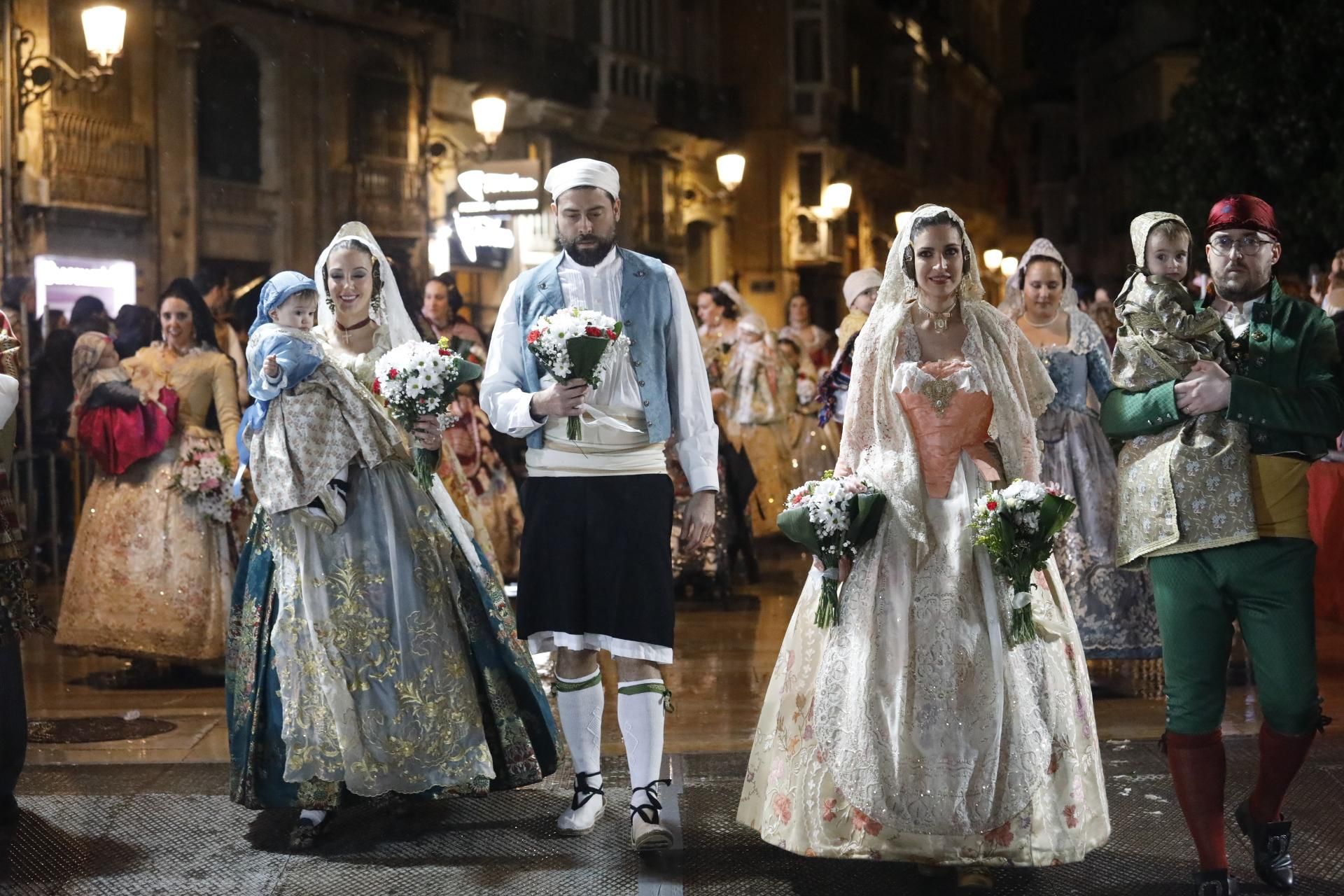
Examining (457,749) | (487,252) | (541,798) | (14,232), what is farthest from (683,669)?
(487,252)

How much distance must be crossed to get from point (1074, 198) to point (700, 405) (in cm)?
5565

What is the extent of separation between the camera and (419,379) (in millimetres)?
5023

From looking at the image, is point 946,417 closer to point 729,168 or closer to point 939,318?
point 939,318

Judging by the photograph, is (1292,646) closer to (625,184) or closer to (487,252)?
(487,252)

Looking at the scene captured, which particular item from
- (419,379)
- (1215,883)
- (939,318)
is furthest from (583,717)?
(1215,883)

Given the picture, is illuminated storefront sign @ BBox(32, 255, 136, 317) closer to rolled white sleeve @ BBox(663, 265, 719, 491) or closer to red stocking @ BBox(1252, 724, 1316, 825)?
rolled white sleeve @ BBox(663, 265, 719, 491)

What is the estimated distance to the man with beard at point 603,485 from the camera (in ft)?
16.6

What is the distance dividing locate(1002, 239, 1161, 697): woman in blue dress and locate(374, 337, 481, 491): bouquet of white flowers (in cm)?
304

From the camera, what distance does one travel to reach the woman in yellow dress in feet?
25.5

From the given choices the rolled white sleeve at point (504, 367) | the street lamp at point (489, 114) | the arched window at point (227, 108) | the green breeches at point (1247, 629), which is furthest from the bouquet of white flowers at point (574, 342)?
the arched window at point (227, 108)

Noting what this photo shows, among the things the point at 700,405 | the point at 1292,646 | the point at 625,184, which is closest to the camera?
the point at 1292,646

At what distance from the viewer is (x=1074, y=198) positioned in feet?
192

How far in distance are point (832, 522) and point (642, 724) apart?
100 cm

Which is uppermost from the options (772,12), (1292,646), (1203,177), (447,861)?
(772,12)
